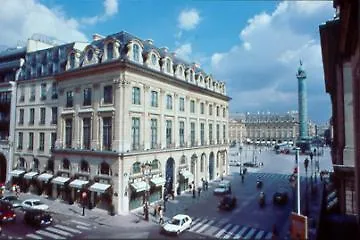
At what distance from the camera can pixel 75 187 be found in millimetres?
31766

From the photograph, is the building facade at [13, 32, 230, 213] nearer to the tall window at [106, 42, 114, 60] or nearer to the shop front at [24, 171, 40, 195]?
the tall window at [106, 42, 114, 60]

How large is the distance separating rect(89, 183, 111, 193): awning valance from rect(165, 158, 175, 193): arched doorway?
346 inches

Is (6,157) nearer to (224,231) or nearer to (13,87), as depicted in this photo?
(13,87)

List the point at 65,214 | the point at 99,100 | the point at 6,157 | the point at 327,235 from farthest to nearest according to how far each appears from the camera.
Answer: the point at 6,157 → the point at 99,100 → the point at 65,214 → the point at 327,235

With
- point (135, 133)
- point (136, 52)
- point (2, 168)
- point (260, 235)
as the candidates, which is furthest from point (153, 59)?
point (2, 168)

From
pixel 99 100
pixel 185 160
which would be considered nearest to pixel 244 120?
pixel 185 160

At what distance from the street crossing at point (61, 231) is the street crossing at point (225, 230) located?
354 inches

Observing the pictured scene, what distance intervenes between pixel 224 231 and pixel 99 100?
18.7m

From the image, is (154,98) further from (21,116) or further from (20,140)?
(20,140)

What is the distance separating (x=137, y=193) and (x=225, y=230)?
1099cm

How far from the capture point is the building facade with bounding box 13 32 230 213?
2994 centimetres

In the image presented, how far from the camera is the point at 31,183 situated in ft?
124

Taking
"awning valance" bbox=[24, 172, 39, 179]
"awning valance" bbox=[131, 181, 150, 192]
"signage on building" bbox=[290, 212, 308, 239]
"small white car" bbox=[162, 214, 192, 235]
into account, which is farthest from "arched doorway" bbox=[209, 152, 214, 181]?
"signage on building" bbox=[290, 212, 308, 239]

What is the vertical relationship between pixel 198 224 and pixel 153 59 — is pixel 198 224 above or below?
below
